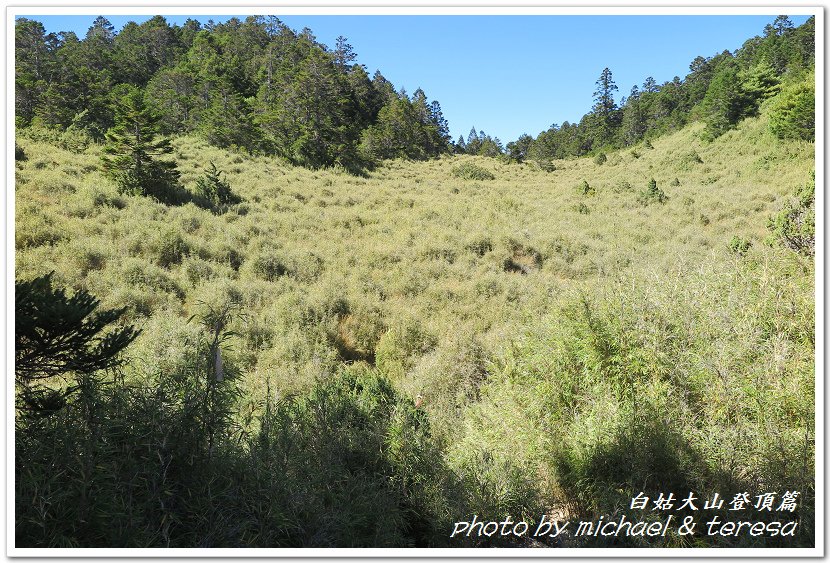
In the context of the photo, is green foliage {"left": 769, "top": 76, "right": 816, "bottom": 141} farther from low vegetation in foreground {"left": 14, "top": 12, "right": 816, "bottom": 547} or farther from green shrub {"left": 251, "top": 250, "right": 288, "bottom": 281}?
green shrub {"left": 251, "top": 250, "right": 288, "bottom": 281}

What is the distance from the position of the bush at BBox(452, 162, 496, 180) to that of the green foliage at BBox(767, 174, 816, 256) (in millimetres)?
27182

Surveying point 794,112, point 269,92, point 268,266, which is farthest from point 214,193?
point 794,112

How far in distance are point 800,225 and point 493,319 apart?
5.15 m

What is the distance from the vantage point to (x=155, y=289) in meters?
8.93

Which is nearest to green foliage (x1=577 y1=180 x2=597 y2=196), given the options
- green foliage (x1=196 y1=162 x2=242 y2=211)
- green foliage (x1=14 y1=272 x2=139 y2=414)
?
green foliage (x1=196 y1=162 x2=242 y2=211)

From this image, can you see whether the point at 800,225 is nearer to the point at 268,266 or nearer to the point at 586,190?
the point at 268,266

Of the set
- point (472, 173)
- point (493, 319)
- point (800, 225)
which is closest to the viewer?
point (800, 225)

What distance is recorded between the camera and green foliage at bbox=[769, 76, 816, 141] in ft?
63.4

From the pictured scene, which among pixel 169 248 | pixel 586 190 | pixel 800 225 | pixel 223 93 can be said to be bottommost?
pixel 800 225

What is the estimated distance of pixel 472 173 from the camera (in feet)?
110

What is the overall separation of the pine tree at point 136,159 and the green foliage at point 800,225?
16877mm

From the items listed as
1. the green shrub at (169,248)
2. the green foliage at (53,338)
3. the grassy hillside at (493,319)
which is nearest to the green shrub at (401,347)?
the grassy hillside at (493,319)

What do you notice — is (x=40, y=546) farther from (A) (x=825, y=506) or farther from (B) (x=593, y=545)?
(A) (x=825, y=506)

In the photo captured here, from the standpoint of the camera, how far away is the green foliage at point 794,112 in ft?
63.4
